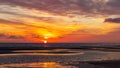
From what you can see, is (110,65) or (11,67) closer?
(11,67)

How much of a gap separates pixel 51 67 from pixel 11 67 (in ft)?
18.1

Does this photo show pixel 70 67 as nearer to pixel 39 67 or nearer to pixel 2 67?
pixel 39 67

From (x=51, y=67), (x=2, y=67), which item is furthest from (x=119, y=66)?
(x=2, y=67)

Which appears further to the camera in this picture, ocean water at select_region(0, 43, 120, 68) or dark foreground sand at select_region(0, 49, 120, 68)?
ocean water at select_region(0, 43, 120, 68)

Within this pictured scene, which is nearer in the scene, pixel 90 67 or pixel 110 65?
pixel 90 67

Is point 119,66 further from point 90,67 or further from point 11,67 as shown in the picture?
point 11,67

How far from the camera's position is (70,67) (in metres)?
34.0

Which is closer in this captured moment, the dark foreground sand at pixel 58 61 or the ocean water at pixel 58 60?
the dark foreground sand at pixel 58 61

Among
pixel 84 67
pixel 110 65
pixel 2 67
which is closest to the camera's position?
pixel 2 67

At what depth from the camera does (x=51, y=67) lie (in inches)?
1330

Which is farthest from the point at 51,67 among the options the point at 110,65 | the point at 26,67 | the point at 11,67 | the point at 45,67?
the point at 110,65

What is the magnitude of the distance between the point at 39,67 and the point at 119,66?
40.7ft

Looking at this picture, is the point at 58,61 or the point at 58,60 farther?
the point at 58,60

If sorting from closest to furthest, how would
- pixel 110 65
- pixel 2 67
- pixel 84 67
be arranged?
pixel 2 67 < pixel 84 67 < pixel 110 65
